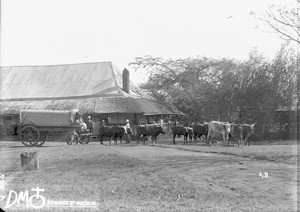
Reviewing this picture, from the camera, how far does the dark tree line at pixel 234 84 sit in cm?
2867

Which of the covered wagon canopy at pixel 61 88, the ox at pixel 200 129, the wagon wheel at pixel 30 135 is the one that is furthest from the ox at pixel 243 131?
the wagon wheel at pixel 30 135

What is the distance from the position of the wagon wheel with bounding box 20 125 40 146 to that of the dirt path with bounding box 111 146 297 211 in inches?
314

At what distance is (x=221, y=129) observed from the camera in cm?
2322

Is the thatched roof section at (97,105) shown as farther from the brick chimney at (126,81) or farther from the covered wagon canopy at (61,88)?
the brick chimney at (126,81)

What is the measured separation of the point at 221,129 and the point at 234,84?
811 centimetres

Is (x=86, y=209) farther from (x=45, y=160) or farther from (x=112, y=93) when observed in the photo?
(x=112, y=93)

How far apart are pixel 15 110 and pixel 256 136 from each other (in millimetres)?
15924

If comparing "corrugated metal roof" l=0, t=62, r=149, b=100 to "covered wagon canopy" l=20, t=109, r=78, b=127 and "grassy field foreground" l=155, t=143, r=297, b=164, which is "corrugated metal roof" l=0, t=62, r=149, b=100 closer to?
"covered wagon canopy" l=20, t=109, r=78, b=127

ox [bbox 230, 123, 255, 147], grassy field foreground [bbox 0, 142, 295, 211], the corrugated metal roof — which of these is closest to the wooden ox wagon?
the corrugated metal roof

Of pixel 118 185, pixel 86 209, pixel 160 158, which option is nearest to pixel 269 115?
pixel 160 158

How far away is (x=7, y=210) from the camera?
8078 mm

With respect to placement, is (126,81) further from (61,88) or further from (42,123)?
(42,123)

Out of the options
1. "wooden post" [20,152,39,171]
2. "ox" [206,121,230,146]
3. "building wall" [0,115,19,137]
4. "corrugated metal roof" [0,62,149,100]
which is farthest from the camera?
"building wall" [0,115,19,137]

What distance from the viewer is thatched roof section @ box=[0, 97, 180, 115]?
2500 cm
